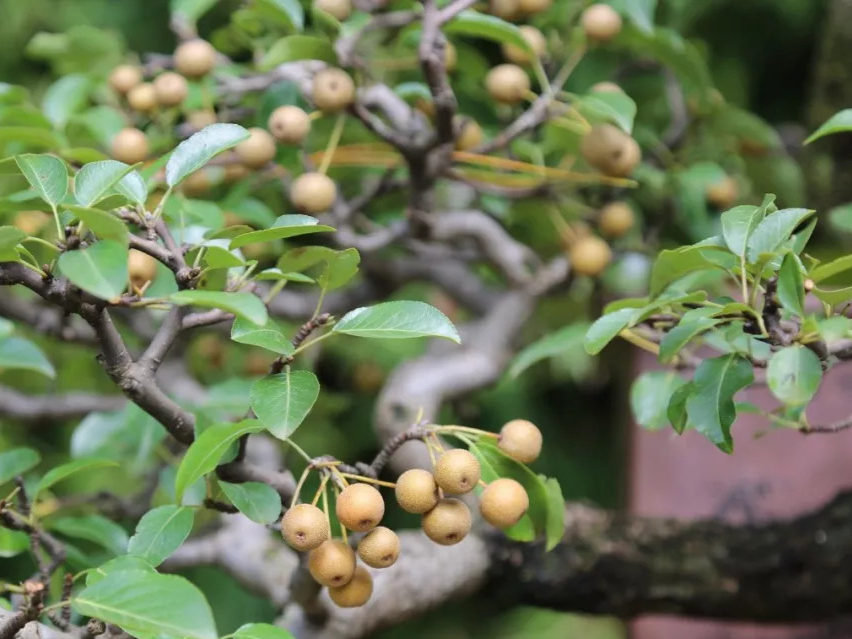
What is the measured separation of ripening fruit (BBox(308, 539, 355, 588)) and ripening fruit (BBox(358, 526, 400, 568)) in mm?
13

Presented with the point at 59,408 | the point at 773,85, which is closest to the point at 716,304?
the point at 59,408

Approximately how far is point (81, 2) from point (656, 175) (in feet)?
3.10

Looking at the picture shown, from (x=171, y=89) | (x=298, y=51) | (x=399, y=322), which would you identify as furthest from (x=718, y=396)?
(x=171, y=89)

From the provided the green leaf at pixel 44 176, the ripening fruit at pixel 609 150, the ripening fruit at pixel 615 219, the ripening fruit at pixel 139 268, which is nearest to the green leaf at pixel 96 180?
the green leaf at pixel 44 176

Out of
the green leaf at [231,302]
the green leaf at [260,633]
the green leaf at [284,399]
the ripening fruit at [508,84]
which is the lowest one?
the green leaf at [260,633]

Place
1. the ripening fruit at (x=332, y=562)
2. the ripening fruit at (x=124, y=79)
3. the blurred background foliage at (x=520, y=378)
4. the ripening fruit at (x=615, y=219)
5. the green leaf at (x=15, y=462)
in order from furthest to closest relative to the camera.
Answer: the blurred background foliage at (x=520, y=378) < the ripening fruit at (x=615, y=219) < the ripening fruit at (x=124, y=79) < the green leaf at (x=15, y=462) < the ripening fruit at (x=332, y=562)

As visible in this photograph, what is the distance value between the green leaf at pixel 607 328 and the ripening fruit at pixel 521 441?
6cm

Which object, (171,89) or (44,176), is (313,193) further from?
(44,176)

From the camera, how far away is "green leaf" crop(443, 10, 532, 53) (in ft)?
2.20

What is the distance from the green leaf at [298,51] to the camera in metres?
0.65

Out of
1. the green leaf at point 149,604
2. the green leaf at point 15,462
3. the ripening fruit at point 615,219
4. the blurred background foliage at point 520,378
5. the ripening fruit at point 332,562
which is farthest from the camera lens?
the blurred background foliage at point 520,378

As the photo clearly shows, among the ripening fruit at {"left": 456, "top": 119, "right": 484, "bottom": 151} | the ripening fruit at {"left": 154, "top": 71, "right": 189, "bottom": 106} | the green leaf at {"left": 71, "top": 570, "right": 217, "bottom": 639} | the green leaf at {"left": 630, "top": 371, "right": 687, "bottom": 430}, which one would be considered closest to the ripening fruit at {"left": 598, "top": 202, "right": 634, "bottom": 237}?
the ripening fruit at {"left": 456, "top": 119, "right": 484, "bottom": 151}

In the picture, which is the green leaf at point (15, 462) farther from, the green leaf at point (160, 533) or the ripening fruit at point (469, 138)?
the ripening fruit at point (469, 138)

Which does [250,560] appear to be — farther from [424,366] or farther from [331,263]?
[331,263]
